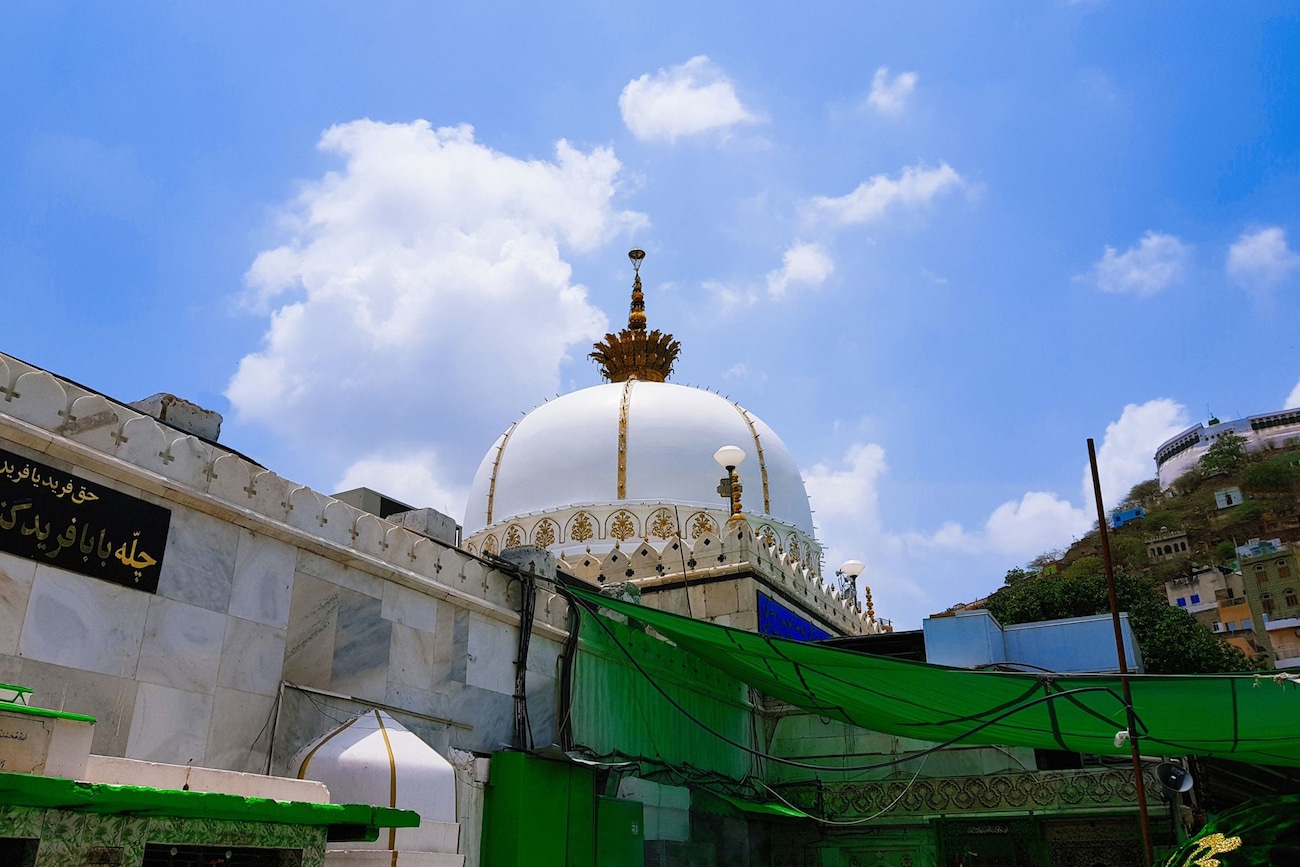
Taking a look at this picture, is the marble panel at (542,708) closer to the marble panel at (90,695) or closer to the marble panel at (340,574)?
the marble panel at (340,574)

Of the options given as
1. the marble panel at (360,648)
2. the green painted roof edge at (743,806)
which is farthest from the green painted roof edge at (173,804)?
the green painted roof edge at (743,806)

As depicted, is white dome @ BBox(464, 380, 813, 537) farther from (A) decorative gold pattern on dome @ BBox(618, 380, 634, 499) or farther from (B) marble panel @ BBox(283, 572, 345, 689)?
(B) marble panel @ BBox(283, 572, 345, 689)

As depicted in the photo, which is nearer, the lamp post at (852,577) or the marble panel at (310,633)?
the marble panel at (310,633)

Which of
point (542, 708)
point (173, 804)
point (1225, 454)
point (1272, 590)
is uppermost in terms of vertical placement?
point (1225, 454)

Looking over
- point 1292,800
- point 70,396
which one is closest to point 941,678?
point 1292,800

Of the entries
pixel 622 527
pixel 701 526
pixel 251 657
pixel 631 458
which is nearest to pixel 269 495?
pixel 251 657

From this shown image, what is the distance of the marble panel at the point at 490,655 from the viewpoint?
934cm

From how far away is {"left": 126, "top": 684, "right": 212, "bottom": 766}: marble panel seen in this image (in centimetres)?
658

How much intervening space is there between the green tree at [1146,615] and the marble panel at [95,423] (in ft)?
85.7

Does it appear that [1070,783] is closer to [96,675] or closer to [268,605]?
[268,605]

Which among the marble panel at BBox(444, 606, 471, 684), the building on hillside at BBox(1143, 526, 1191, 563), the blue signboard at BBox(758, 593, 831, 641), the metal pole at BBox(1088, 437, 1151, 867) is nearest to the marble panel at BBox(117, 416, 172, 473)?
the marble panel at BBox(444, 606, 471, 684)

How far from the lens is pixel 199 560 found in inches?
287

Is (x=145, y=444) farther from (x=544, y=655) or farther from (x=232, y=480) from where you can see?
(x=544, y=655)

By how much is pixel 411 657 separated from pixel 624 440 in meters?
12.7
